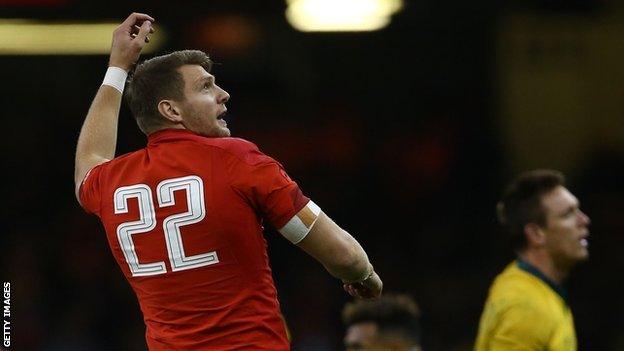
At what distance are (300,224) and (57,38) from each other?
159 inches

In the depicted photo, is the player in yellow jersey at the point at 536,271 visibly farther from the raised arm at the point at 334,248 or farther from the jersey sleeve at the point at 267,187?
the jersey sleeve at the point at 267,187

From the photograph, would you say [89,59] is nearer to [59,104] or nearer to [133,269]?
[59,104]

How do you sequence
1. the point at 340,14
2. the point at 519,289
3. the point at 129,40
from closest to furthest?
the point at 129,40 → the point at 519,289 → the point at 340,14

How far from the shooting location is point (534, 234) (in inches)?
239

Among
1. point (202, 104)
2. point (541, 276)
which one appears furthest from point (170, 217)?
point (541, 276)

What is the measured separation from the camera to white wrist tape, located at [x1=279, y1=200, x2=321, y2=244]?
3.63 meters

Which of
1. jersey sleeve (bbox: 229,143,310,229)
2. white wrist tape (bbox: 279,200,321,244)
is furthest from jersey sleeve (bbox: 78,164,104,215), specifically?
white wrist tape (bbox: 279,200,321,244)

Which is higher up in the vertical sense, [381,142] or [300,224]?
[300,224]

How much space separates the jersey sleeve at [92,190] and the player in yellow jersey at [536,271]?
2.11 meters

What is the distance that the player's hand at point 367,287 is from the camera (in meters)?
3.80

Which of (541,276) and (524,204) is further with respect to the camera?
(524,204)

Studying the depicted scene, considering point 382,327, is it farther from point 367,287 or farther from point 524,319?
point 367,287

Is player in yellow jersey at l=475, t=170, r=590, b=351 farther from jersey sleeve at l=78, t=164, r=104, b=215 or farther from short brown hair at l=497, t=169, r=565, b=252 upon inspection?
jersey sleeve at l=78, t=164, r=104, b=215

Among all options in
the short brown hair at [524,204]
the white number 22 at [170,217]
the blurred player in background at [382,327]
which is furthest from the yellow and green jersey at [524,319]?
the white number 22 at [170,217]
